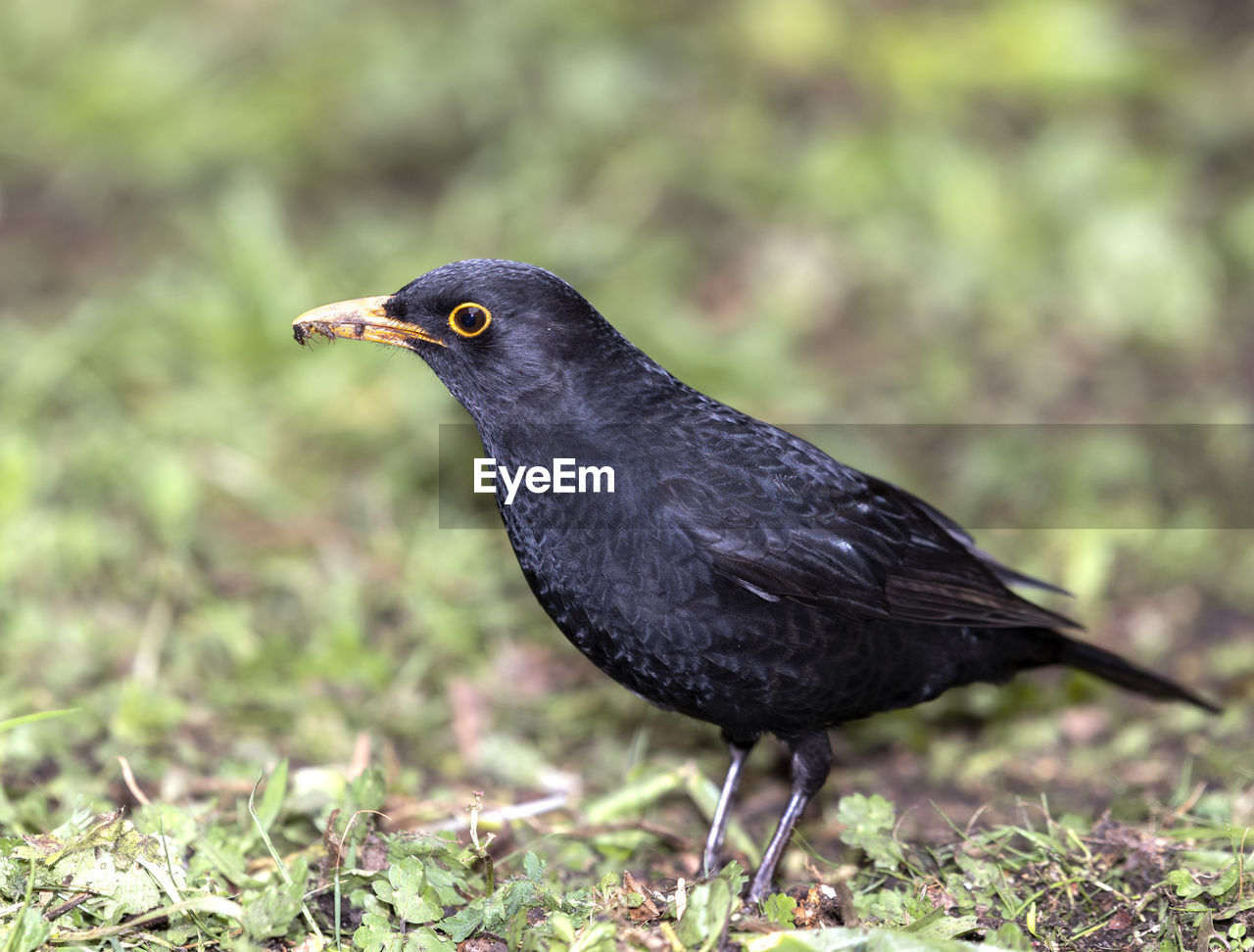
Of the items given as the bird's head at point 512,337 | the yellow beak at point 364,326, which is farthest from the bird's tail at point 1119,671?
the yellow beak at point 364,326

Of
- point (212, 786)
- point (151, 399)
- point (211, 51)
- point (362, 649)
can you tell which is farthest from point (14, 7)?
point (212, 786)

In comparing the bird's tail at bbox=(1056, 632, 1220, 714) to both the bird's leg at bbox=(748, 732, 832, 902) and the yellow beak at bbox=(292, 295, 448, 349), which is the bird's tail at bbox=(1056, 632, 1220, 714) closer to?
the bird's leg at bbox=(748, 732, 832, 902)

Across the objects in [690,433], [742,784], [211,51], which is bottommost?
[742,784]

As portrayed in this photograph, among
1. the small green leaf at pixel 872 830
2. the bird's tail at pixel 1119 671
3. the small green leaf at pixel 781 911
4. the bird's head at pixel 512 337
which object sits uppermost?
the bird's head at pixel 512 337

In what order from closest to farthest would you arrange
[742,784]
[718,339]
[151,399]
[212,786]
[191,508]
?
1. [212,786]
2. [742,784]
3. [191,508]
4. [151,399]
5. [718,339]

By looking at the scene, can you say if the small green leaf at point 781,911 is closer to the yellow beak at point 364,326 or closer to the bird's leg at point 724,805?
the bird's leg at point 724,805

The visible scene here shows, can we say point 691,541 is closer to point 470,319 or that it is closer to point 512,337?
point 512,337

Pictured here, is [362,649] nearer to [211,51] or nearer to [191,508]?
[191,508]

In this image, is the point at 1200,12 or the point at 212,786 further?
the point at 1200,12
